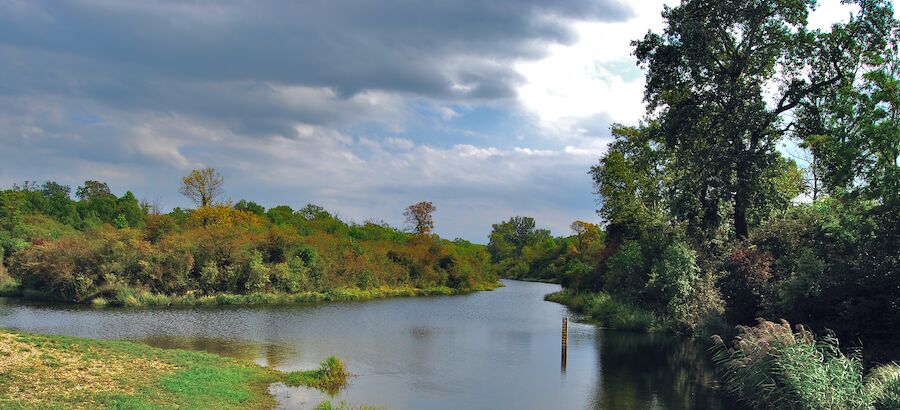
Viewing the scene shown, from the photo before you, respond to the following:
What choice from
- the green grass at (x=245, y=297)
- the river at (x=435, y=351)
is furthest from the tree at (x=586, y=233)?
the river at (x=435, y=351)

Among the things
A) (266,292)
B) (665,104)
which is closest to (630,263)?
(665,104)

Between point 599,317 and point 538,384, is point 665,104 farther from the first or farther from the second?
point 538,384

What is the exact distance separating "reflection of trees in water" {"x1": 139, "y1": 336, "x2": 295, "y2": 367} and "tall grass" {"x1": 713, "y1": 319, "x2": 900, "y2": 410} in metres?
15.3

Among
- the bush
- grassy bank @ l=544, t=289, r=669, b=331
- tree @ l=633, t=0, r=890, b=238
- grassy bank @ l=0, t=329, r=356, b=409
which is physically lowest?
grassy bank @ l=0, t=329, r=356, b=409

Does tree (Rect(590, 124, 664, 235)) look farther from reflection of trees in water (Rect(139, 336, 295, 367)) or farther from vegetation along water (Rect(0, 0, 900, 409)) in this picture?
reflection of trees in water (Rect(139, 336, 295, 367))

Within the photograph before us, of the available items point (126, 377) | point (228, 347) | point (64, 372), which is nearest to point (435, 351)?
point (228, 347)

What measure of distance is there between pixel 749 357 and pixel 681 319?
16.3m

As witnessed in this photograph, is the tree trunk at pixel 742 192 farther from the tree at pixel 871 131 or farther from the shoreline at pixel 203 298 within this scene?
the shoreline at pixel 203 298

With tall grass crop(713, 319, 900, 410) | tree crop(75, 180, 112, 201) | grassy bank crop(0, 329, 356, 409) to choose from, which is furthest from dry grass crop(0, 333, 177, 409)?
tree crop(75, 180, 112, 201)

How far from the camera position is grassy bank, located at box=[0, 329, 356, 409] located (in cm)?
1266

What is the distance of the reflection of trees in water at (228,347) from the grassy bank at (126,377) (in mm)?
2523

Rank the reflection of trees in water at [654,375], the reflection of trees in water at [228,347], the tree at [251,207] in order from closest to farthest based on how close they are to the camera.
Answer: the reflection of trees in water at [654,375], the reflection of trees in water at [228,347], the tree at [251,207]

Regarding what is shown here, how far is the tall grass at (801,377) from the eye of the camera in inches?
523

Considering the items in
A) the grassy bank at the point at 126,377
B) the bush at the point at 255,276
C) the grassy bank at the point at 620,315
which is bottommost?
the grassy bank at the point at 126,377
